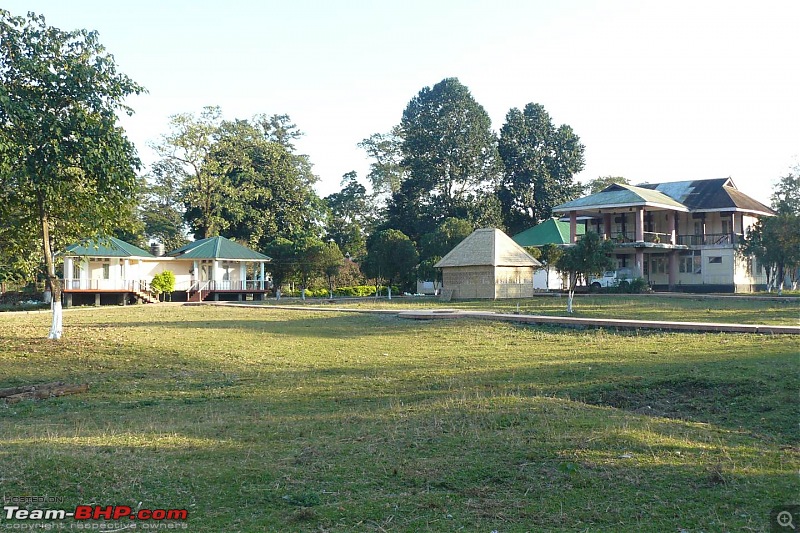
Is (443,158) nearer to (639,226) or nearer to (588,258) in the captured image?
(639,226)

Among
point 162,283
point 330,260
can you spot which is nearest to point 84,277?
point 162,283

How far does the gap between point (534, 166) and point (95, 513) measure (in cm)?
6483

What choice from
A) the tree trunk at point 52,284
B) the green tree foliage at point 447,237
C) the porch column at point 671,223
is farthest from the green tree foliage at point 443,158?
the tree trunk at point 52,284

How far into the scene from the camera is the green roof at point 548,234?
191 feet

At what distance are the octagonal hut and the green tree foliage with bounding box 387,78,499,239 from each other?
2112 cm

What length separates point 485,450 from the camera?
28.3ft

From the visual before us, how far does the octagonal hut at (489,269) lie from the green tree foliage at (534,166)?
24.3m

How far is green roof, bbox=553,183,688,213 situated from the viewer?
48.4 metres

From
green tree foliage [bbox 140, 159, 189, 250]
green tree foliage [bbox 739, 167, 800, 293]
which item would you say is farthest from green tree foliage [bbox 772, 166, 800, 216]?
green tree foliage [bbox 140, 159, 189, 250]

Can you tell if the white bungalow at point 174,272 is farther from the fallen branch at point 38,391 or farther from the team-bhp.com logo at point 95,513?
the team-bhp.com logo at point 95,513

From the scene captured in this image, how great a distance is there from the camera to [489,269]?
141 feet

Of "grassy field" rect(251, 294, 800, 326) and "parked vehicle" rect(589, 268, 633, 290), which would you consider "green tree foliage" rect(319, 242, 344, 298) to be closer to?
"parked vehicle" rect(589, 268, 633, 290)

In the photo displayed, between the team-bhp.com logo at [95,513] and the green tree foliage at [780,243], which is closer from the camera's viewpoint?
the team-bhp.com logo at [95,513]

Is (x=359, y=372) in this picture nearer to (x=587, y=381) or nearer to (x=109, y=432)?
(x=587, y=381)
